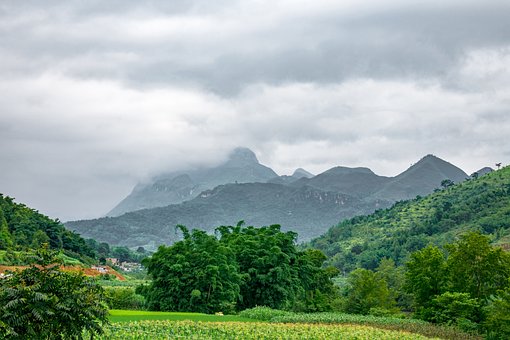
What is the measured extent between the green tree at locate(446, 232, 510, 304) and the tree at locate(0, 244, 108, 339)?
111ft

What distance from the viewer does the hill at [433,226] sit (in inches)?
5645

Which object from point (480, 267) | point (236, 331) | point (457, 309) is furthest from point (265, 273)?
point (236, 331)

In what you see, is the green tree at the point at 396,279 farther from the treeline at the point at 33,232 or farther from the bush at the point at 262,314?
the treeline at the point at 33,232

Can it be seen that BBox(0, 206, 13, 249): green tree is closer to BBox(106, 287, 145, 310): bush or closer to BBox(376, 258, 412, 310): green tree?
BBox(106, 287, 145, 310): bush

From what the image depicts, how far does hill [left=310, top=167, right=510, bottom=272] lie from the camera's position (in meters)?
143

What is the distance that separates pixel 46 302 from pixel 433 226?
15108 centimetres

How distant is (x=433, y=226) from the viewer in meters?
158

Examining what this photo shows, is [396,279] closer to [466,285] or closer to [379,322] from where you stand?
[466,285]

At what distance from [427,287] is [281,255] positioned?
16.7 metres

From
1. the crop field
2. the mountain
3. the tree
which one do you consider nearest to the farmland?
the crop field

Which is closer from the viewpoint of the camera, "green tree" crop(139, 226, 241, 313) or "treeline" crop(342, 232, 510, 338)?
"treeline" crop(342, 232, 510, 338)

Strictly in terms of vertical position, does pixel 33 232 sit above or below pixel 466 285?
above

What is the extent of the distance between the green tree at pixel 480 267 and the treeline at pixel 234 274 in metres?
19.5

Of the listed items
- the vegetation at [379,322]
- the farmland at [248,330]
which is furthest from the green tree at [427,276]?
the farmland at [248,330]
